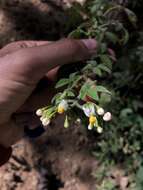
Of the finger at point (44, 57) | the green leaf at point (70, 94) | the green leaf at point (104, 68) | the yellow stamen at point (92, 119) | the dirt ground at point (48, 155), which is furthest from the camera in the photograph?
the dirt ground at point (48, 155)

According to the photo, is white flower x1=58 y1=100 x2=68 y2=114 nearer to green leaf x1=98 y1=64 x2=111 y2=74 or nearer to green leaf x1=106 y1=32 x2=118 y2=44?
green leaf x1=98 y1=64 x2=111 y2=74

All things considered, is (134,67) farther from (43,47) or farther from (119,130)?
(43,47)

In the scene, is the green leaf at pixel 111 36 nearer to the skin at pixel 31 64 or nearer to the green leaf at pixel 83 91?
the skin at pixel 31 64

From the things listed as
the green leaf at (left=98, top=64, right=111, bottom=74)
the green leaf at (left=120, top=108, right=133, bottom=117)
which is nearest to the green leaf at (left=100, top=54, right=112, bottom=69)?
the green leaf at (left=98, top=64, right=111, bottom=74)

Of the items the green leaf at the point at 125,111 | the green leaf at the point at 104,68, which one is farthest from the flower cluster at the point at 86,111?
the green leaf at the point at 125,111

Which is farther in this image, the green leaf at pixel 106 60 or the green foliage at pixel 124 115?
the green foliage at pixel 124 115

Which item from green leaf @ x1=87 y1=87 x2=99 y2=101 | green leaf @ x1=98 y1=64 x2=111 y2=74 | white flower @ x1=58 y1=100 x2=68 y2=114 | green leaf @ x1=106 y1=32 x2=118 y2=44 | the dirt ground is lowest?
the dirt ground
